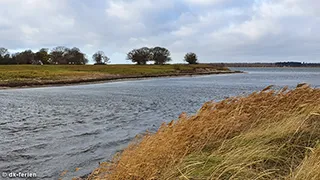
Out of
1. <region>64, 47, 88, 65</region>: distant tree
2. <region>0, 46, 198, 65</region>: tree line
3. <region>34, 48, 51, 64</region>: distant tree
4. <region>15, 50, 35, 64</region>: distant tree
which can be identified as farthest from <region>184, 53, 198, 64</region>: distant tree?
<region>15, 50, 35, 64</region>: distant tree

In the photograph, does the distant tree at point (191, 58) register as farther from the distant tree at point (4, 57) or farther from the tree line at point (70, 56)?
the distant tree at point (4, 57)

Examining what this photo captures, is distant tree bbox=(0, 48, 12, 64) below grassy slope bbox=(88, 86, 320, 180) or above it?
above

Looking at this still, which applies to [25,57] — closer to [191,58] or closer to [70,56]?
[70,56]

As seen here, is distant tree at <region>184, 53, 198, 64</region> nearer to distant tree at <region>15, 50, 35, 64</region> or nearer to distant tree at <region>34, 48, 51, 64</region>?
distant tree at <region>34, 48, 51, 64</region>

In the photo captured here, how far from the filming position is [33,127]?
49.1 feet

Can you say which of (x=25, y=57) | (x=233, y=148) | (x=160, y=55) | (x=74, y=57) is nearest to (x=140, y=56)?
(x=160, y=55)

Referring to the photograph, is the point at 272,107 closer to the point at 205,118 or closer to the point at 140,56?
the point at 205,118

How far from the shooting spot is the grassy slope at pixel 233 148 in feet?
14.5

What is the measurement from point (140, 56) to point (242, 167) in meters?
138

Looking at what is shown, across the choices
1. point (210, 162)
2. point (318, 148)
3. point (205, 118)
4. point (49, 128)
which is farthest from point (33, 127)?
point (318, 148)

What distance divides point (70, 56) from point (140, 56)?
109 feet

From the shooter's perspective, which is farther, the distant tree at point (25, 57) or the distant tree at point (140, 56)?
the distant tree at point (140, 56)

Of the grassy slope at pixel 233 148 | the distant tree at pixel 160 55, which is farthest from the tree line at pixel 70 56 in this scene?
the grassy slope at pixel 233 148

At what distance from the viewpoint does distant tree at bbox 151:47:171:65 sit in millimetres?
144500
